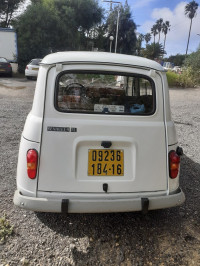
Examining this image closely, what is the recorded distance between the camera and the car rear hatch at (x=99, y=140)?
2326 millimetres

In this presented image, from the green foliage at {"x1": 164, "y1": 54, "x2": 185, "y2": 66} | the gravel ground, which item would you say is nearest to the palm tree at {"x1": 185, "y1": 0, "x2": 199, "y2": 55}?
the green foliage at {"x1": 164, "y1": 54, "x2": 185, "y2": 66}

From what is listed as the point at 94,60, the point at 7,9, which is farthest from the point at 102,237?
the point at 7,9

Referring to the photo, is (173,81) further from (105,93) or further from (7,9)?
(7,9)

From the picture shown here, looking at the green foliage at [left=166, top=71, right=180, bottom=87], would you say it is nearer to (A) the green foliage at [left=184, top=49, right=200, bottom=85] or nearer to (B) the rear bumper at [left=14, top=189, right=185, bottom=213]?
(A) the green foliage at [left=184, top=49, right=200, bottom=85]

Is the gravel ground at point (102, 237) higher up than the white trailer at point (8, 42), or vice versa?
the white trailer at point (8, 42)

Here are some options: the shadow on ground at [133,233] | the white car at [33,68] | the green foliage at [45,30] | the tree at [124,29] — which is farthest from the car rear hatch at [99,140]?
the tree at [124,29]

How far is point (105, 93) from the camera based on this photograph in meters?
2.71

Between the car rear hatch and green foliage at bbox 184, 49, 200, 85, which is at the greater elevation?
green foliage at bbox 184, 49, 200, 85

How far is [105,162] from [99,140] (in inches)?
9.5

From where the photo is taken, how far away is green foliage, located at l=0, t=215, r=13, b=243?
2.48m

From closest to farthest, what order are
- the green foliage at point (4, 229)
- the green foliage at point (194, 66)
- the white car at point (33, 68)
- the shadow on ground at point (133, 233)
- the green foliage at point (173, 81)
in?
the shadow on ground at point (133, 233)
the green foliage at point (4, 229)
the white car at point (33, 68)
the green foliage at point (173, 81)
the green foliage at point (194, 66)

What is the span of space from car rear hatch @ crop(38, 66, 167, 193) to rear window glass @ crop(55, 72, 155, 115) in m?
0.01

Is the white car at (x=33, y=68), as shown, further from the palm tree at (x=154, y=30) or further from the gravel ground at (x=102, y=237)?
the palm tree at (x=154, y=30)

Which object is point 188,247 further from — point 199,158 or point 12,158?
point 12,158
